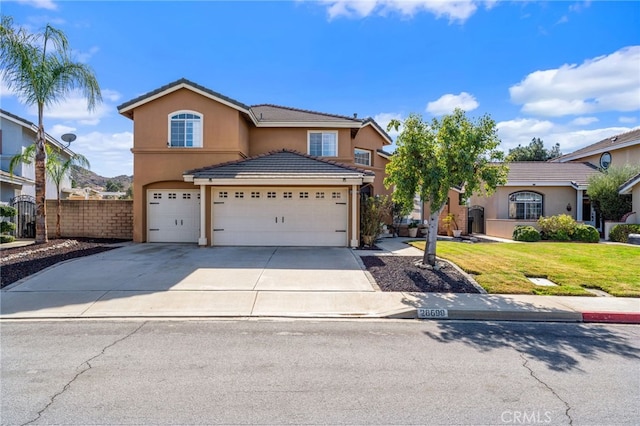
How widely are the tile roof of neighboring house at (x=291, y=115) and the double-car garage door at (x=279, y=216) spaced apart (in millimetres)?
4977

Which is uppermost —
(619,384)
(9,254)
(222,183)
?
(222,183)

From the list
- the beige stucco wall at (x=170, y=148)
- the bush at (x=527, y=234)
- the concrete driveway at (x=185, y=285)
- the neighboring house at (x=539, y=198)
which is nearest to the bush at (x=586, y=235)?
the bush at (x=527, y=234)

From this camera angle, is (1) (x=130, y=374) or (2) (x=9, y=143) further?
(2) (x=9, y=143)

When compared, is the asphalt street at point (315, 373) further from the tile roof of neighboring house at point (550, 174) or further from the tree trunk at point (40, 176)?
the tile roof of neighboring house at point (550, 174)

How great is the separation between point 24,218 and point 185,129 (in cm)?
894

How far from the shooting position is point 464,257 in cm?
1221

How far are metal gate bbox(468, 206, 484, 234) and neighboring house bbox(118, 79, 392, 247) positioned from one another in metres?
11.4

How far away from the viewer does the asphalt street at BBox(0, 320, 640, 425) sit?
3.60m

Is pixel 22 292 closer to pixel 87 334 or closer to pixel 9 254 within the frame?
pixel 87 334

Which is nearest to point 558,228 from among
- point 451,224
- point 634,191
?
point 634,191

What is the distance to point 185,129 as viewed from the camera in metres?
16.3

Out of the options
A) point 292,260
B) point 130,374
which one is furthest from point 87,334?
point 292,260

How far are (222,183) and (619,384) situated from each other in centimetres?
1263

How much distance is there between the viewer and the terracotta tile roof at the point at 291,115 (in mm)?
18250
